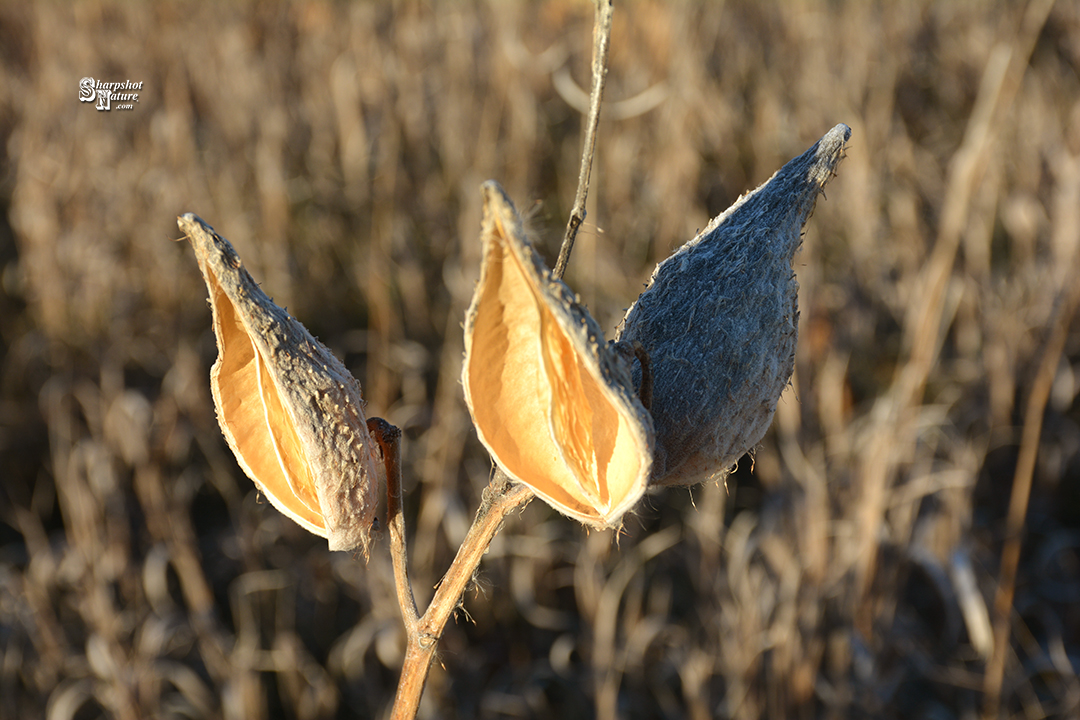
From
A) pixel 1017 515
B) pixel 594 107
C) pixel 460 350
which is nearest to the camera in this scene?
pixel 594 107

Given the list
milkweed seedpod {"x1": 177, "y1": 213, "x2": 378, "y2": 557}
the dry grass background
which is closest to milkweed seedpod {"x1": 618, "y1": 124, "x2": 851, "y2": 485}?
milkweed seedpod {"x1": 177, "y1": 213, "x2": 378, "y2": 557}

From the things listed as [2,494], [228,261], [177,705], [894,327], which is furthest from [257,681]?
[894,327]

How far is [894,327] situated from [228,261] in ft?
7.16

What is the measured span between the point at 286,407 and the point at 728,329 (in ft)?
0.68

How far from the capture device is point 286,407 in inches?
13.6

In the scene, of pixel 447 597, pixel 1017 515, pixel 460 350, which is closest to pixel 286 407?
pixel 447 597

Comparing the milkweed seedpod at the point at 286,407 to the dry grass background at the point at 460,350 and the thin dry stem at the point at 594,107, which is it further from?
the dry grass background at the point at 460,350

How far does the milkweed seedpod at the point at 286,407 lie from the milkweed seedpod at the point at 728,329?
14cm

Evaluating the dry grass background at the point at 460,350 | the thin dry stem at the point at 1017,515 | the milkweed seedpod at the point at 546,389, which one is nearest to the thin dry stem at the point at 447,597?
the milkweed seedpod at the point at 546,389

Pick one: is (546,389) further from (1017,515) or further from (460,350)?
(460,350)

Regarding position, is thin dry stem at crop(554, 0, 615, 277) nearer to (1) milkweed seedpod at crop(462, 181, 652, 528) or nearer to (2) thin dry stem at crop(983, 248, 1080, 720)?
(1) milkweed seedpod at crop(462, 181, 652, 528)

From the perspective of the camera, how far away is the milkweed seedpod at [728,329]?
365 mm

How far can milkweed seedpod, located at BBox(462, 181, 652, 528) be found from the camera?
11.1 inches

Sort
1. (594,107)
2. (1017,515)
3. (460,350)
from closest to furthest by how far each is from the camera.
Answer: (594,107), (1017,515), (460,350)
